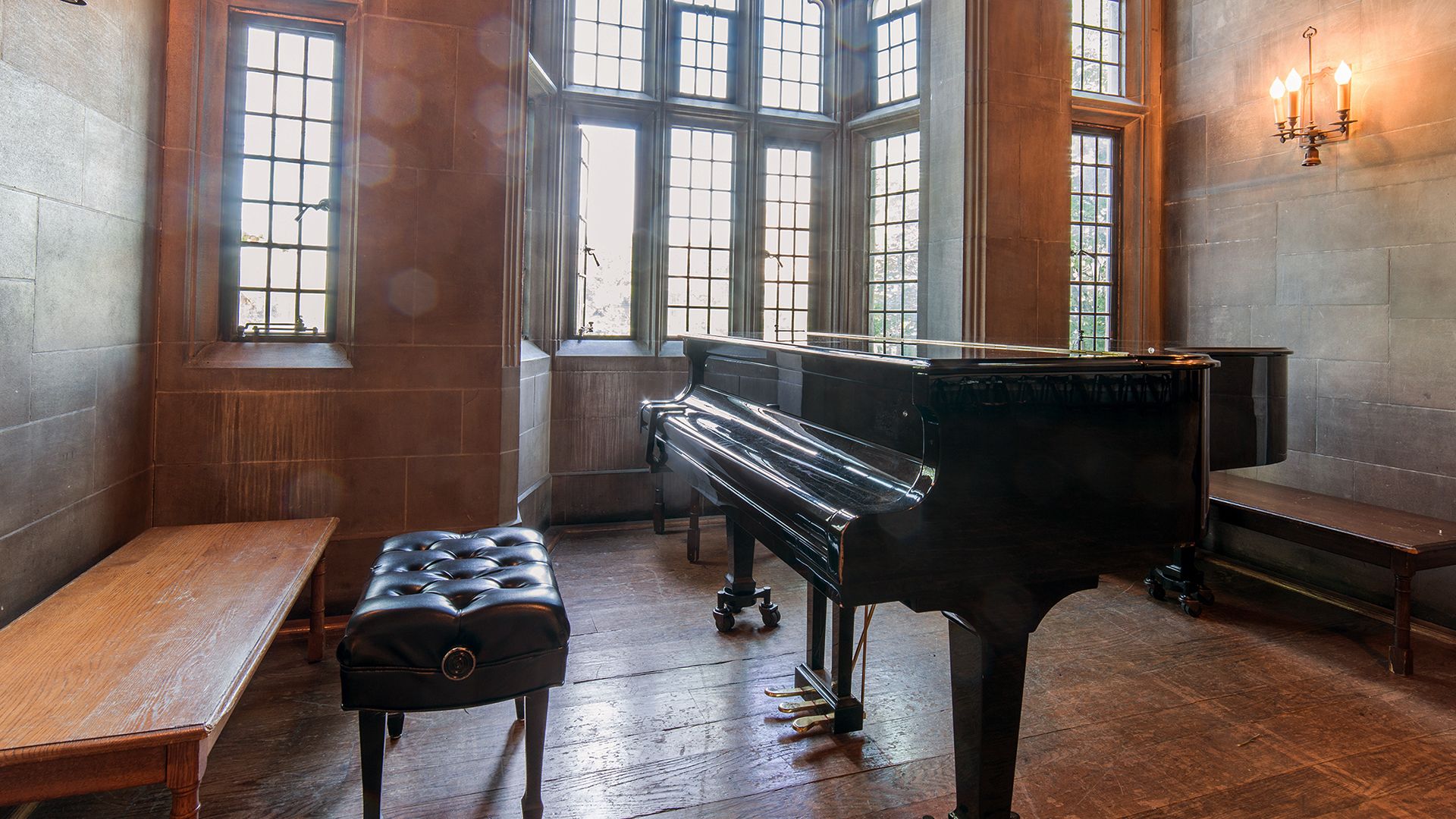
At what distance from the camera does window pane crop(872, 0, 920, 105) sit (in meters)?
5.58

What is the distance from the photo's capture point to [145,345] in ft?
9.82

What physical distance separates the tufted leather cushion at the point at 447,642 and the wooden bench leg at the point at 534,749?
5 centimetres

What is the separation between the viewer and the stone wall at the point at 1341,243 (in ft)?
11.8

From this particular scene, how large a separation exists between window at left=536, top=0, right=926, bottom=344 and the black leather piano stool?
3421mm

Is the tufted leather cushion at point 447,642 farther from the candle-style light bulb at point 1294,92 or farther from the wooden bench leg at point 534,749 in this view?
the candle-style light bulb at point 1294,92

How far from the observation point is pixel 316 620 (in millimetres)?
2998

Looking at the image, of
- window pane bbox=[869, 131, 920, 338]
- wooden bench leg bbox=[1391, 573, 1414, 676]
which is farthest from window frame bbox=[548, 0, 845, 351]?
wooden bench leg bbox=[1391, 573, 1414, 676]

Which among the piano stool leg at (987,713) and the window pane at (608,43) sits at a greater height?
the window pane at (608,43)

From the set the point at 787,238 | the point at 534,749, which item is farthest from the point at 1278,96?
the point at 534,749

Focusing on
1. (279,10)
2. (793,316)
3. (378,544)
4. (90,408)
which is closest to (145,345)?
(90,408)

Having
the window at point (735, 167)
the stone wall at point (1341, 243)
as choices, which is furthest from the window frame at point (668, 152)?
the stone wall at point (1341, 243)

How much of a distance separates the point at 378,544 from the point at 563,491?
179 centimetres

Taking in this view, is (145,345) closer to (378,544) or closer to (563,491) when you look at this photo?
(378,544)

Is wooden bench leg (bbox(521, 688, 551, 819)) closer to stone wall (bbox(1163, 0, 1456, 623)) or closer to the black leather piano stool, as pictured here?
the black leather piano stool
